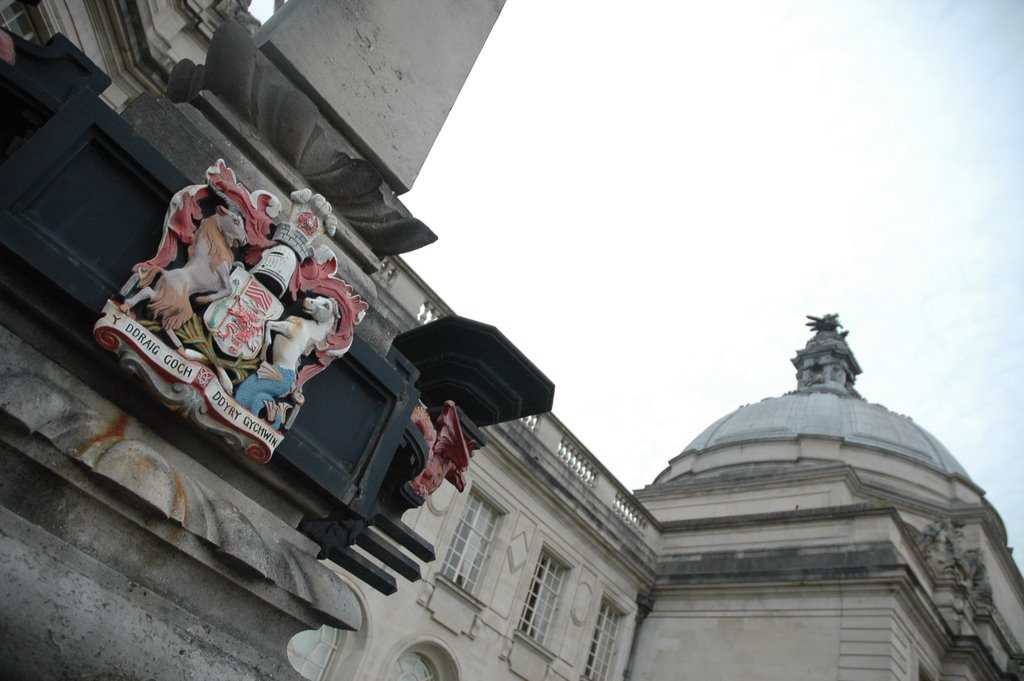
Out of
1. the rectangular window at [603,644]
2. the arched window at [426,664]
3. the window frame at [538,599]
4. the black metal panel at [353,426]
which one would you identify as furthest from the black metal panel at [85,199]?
the rectangular window at [603,644]

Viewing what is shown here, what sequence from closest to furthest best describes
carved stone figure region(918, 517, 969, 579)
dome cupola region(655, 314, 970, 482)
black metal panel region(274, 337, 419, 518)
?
black metal panel region(274, 337, 419, 518) → carved stone figure region(918, 517, 969, 579) → dome cupola region(655, 314, 970, 482)

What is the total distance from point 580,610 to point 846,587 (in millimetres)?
5619

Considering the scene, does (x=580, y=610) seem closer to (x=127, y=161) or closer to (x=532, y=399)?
(x=532, y=399)

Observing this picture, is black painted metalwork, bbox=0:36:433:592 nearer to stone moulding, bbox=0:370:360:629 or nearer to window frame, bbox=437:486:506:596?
stone moulding, bbox=0:370:360:629

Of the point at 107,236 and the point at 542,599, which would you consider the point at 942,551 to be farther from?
the point at 107,236

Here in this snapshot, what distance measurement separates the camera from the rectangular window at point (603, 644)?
54.2 ft

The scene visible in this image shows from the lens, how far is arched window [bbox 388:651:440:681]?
12.5 meters

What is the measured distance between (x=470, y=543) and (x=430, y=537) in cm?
151

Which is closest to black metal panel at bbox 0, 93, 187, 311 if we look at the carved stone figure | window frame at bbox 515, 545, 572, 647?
window frame at bbox 515, 545, 572, 647

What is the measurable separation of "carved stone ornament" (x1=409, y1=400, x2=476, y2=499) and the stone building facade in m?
0.45

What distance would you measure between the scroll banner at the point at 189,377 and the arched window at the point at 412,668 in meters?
10.9

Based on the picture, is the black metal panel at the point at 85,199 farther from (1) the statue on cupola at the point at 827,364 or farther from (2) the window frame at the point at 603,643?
(1) the statue on cupola at the point at 827,364

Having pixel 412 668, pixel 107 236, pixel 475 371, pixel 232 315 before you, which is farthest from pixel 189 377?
pixel 412 668

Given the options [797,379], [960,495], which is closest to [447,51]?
[960,495]
